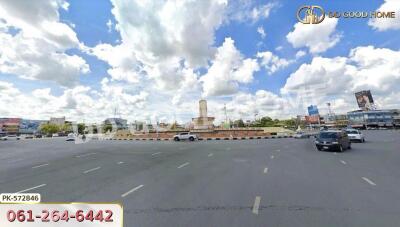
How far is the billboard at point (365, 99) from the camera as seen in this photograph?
105062 millimetres

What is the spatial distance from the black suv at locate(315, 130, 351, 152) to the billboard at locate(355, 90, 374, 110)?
98046mm

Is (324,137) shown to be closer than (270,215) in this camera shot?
No

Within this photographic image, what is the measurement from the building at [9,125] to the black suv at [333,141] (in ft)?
521

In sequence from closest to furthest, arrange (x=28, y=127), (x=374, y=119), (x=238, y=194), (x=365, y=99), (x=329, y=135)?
(x=238, y=194)
(x=329, y=135)
(x=365, y=99)
(x=374, y=119)
(x=28, y=127)

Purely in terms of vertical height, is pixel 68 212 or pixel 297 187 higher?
pixel 68 212

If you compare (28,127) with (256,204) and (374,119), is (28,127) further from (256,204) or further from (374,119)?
(374,119)

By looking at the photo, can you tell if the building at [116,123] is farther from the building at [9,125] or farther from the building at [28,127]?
the building at [9,125]

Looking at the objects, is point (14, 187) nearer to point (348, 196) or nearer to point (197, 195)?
point (197, 195)

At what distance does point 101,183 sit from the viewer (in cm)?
1049

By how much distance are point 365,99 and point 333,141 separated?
101849 millimetres

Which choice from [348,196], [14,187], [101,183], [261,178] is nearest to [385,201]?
[348,196]

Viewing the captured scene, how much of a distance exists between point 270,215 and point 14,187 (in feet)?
32.9

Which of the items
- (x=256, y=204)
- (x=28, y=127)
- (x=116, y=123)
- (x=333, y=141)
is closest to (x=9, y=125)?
(x=28, y=127)

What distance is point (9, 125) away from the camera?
5458 inches
